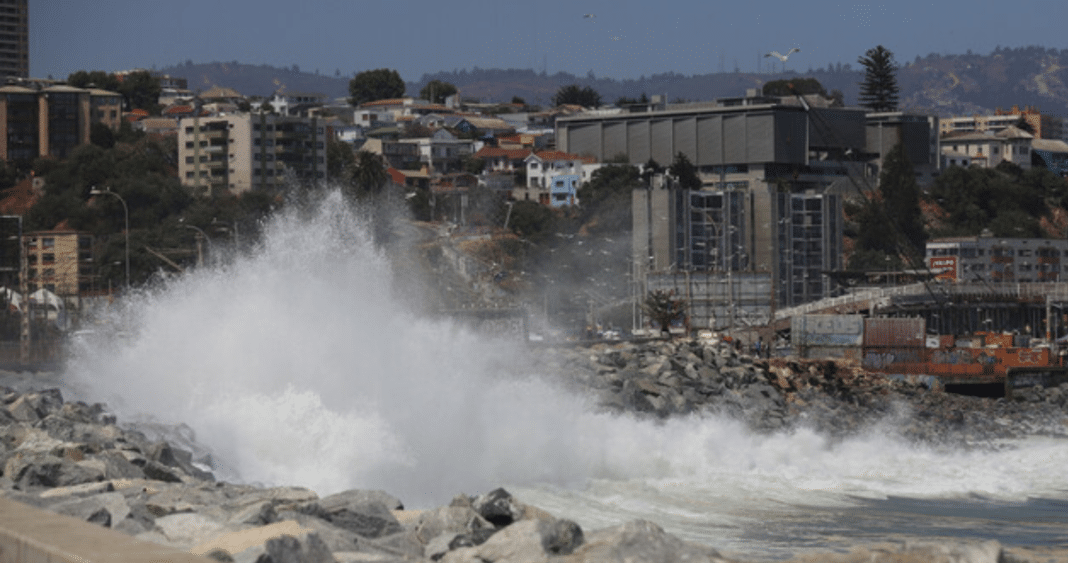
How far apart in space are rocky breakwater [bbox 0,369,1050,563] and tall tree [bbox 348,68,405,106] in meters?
166

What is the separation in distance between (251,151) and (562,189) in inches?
981

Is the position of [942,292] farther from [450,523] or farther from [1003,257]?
[450,523]

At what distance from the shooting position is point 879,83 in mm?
136125

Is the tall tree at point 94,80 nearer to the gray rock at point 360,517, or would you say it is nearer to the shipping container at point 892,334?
the shipping container at point 892,334

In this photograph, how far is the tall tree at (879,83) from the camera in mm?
135625

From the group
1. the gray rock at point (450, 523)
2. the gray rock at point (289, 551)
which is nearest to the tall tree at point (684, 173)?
the gray rock at point (450, 523)

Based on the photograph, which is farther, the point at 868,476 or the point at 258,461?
the point at 868,476

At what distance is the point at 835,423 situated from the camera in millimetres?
38219

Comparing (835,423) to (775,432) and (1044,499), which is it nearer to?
(775,432)

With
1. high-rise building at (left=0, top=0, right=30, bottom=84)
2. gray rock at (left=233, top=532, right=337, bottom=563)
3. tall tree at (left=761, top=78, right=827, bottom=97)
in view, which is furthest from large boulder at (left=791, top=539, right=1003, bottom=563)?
high-rise building at (left=0, top=0, right=30, bottom=84)

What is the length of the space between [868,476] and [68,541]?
22.1m

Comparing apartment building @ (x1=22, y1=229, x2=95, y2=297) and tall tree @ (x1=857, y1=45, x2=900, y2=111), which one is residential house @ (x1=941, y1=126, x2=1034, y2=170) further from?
apartment building @ (x1=22, y1=229, x2=95, y2=297)

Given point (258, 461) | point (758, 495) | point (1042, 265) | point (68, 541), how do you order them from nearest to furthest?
1. point (68, 541)
2. point (258, 461)
3. point (758, 495)
4. point (1042, 265)

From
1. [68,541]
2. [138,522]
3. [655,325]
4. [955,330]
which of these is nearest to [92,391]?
[138,522]
